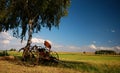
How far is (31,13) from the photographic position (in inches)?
1287

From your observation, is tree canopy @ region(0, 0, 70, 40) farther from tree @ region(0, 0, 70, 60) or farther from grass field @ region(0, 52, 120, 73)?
grass field @ region(0, 52, 120, 73)

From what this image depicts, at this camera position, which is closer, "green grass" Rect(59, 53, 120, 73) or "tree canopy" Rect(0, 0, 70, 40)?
"green grass" Rect(59, 53, 120, 73)

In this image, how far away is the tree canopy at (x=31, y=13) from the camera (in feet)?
99.0

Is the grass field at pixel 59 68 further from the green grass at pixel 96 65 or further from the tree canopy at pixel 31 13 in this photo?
the tree canopy at pixel 31 13

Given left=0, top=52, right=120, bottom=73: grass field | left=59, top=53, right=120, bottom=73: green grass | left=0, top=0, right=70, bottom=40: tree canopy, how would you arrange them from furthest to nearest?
left=0, top=0, right=70, bottom=40: tree canopy
left=59, top=53, right=120, bottom=73: green grass
left=0, top=52, right=120, bottom=73: grass field

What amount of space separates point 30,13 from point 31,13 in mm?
227

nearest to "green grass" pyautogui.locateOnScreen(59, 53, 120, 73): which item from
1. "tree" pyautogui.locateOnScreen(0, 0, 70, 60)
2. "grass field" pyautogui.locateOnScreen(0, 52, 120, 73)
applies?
"grass field" pyautogui.locateOnScreen(0, 52, 120, 73)

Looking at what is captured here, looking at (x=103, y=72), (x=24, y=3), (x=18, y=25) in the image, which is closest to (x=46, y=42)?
(x=103, y=72)

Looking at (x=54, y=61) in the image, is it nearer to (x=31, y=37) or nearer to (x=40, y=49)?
(x=40, y=49)

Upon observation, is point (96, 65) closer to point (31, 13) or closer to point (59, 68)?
point (59, 68)

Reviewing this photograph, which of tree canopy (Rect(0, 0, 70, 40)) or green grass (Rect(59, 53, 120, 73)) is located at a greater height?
tree canopy (Rect(0, 0, 70, 40))

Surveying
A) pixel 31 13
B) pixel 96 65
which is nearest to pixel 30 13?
pixel 31 13

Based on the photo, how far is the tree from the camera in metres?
30.3

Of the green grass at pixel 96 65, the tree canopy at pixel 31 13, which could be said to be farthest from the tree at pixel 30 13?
the green grass at pixel 96 65
